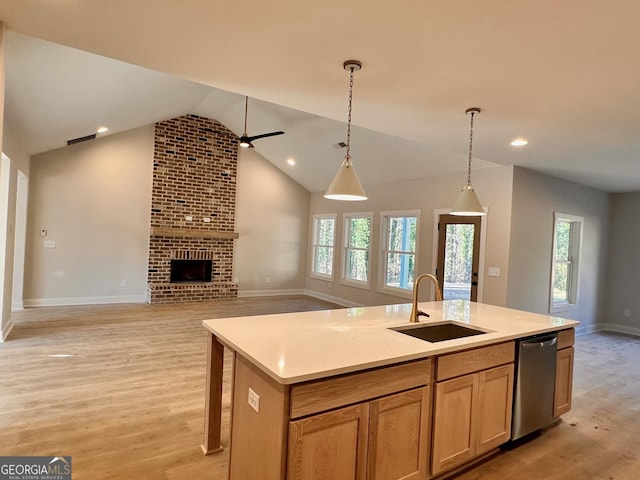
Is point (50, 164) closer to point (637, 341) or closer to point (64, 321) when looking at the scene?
point (64, 321)

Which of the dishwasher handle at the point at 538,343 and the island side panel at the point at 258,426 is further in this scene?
the dishwasher handle at the point at 538,343

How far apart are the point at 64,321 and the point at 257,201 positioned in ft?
14.6

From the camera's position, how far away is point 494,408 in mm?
2385

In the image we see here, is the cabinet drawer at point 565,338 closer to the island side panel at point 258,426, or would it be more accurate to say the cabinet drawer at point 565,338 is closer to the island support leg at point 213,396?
the island side panel at point 258,426

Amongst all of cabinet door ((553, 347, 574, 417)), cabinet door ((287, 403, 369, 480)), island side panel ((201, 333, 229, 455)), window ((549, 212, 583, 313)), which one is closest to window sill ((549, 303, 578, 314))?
window ((549, 212, 583, 313))

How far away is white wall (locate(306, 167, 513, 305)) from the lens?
16.5 ft

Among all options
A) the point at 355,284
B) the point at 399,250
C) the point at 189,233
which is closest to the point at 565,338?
the point at 399,250

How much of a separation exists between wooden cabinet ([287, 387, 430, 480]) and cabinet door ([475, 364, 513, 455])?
52 cm

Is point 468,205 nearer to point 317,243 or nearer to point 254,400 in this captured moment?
point 254,400

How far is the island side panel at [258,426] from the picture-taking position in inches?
59.6

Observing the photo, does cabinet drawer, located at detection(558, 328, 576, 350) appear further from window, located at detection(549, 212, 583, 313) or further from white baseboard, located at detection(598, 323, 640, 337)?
white baseboard, located at detection(598, 323, 640, 337)

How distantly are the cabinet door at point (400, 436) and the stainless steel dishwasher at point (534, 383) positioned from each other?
3.08 ft

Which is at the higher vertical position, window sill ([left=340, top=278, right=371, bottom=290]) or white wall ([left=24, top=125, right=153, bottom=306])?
white wall ([left=24, top=125, right=153, bottom=306])

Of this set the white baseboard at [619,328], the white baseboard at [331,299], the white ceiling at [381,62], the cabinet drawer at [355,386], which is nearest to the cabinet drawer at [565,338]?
the cabinet drawer at [355,386]
